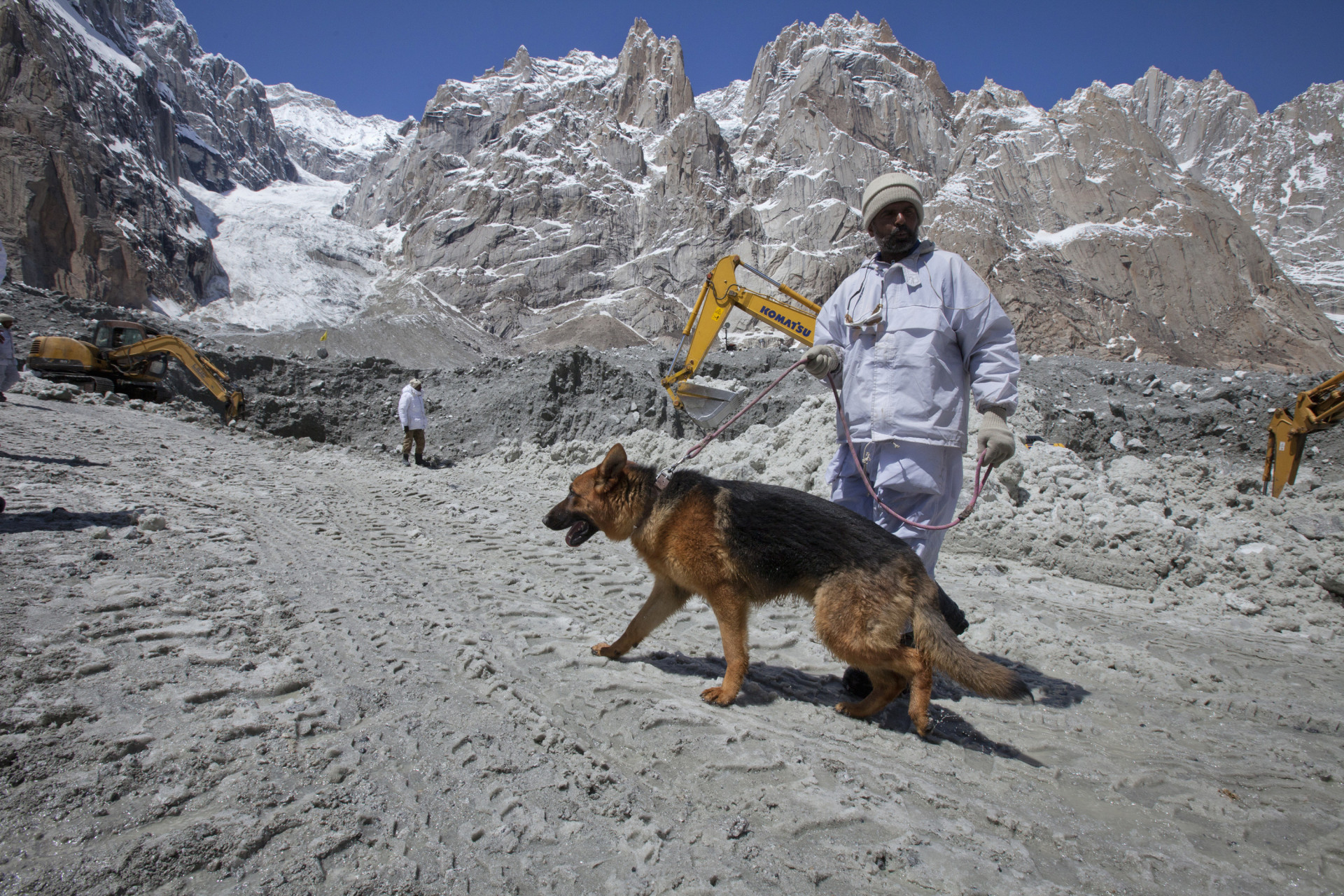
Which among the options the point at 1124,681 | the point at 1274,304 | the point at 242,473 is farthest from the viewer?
the point at 1274,304

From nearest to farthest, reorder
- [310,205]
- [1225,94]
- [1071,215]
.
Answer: [1071,215] → [310,205] → [1225,94]

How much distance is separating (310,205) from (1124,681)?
121m

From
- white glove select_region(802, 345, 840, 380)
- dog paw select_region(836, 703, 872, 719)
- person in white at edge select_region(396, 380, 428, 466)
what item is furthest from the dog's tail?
person in white at edge select_region(396, 380, 428, 466)

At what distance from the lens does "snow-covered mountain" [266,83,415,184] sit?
138 m

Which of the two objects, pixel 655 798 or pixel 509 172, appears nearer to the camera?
pixel 655 798

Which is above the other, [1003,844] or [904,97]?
[904,97]

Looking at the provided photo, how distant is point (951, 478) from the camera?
9.94 feet

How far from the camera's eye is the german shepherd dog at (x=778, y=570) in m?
2.54

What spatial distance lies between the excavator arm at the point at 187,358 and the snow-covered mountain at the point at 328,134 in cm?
12475

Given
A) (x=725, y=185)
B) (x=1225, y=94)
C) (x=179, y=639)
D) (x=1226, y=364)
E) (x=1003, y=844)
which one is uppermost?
(x=1225, y=94)

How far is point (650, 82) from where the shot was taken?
95.0 m

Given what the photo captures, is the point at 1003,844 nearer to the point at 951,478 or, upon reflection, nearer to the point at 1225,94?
the point at 951,478

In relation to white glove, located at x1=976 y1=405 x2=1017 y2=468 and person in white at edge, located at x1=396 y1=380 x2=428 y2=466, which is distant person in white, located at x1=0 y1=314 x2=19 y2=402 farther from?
white glove, located at x1=976 y1=405 x2=1017 y2=468

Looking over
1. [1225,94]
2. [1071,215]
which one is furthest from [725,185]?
[1225,94]
